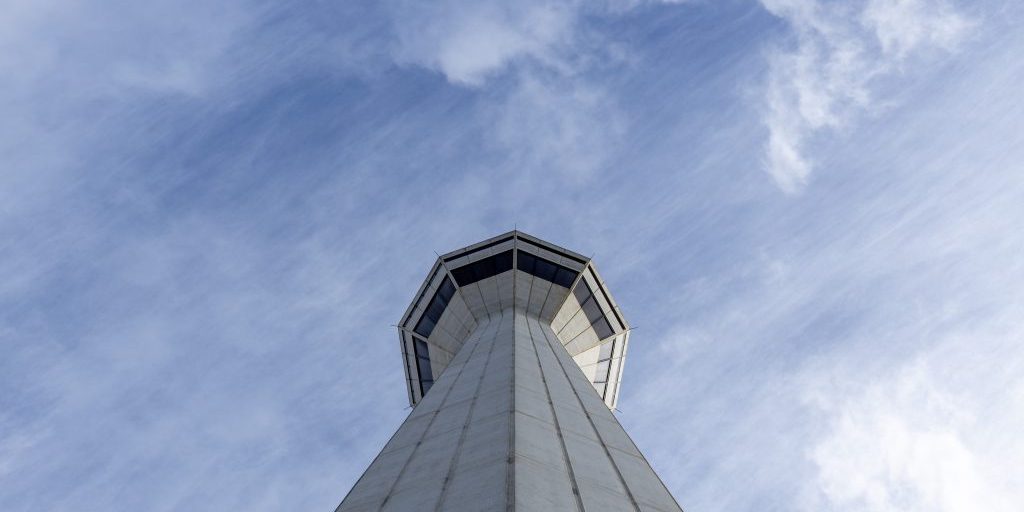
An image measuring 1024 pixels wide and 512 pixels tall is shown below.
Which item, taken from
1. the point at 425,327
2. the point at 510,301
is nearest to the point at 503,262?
the point at 510,301

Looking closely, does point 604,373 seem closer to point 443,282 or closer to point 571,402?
point 443,282

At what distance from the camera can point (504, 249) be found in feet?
120

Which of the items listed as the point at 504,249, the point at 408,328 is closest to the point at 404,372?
the point at 408,328

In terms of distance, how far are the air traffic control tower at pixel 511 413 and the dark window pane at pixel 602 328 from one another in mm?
752

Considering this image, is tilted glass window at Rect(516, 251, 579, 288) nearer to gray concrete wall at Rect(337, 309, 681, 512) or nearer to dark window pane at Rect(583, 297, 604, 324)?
dark window pane at Rect(583, 297, 604, 324)

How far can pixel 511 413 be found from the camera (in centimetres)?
1509

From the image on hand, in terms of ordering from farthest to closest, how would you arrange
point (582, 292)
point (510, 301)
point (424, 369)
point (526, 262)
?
point (424, 369) → point (582, 292) → point (526, 262) → point (510, 301)

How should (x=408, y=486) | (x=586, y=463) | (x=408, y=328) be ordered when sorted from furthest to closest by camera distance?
1. (x=408, y=328)
2. (x=586, y=463)
3. (x=408, y=486)

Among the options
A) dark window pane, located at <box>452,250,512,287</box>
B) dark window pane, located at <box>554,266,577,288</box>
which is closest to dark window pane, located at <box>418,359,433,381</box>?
dark window pane, located at <box>452,250,512,287</box>

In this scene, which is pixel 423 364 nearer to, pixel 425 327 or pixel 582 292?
pixel 425 327

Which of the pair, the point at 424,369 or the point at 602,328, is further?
the point at 424,369

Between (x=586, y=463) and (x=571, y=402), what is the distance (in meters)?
5.21

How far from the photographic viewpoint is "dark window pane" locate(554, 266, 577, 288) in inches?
1438

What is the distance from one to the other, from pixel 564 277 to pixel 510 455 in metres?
24.7
